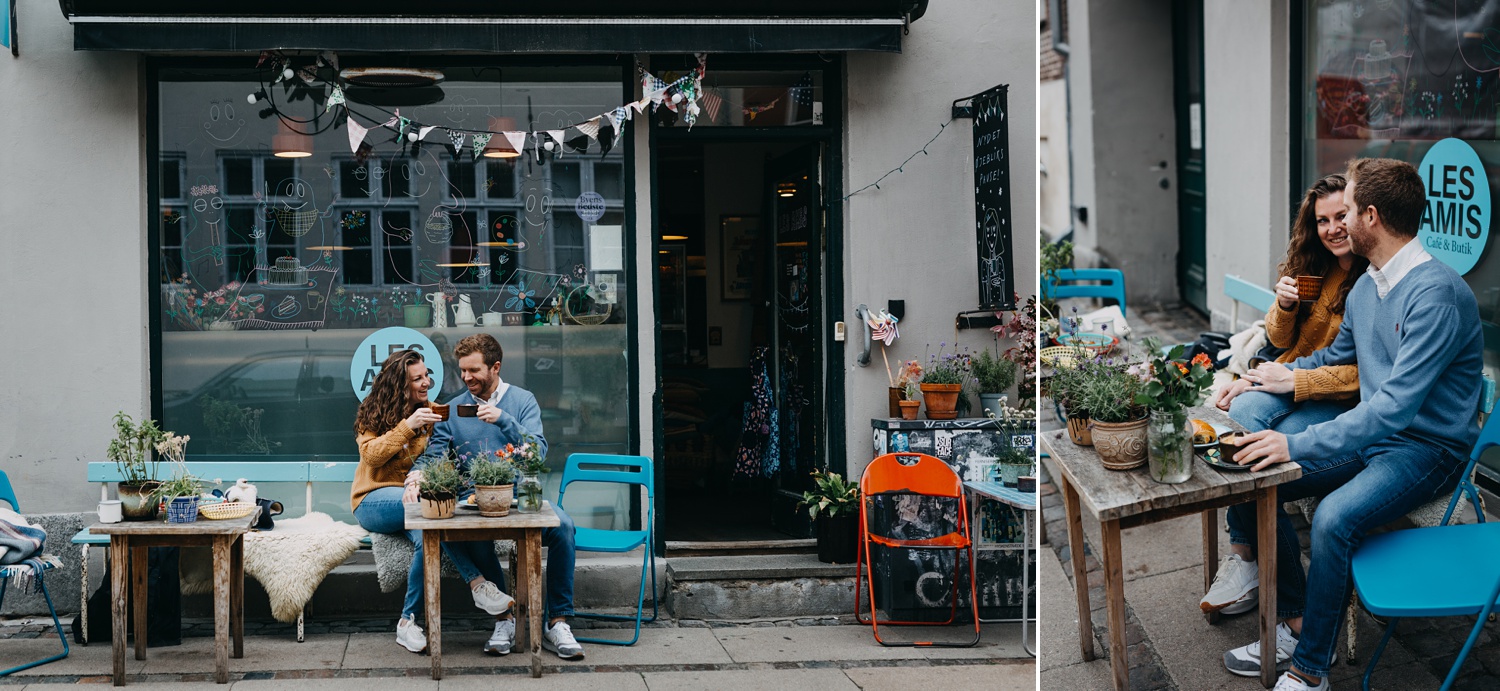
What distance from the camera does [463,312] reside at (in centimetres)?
728

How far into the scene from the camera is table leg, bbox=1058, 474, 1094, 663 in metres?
4.99

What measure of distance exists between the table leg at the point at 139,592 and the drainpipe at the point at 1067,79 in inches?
434

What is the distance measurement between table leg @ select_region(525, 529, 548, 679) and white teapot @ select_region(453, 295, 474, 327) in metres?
1.88

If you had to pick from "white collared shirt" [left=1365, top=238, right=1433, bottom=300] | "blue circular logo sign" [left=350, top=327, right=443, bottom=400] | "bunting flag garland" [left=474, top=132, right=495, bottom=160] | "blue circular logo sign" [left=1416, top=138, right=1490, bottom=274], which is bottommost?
"blue circular logo sign" [left=350, top=327, right=443, bottom=400]

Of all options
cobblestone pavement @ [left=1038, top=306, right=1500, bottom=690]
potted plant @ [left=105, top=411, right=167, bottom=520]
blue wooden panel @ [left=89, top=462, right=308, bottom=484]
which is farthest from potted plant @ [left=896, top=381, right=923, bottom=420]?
potted plant @ [left=105, top=411, right=167, bottom=520]

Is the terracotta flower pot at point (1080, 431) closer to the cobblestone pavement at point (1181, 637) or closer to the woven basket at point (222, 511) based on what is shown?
the cobblestone pavement at point (1181, 637)

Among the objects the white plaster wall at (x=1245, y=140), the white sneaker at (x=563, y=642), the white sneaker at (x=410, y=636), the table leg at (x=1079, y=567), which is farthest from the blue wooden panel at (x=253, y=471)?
the white plaster wall at (x=1245, y=140)

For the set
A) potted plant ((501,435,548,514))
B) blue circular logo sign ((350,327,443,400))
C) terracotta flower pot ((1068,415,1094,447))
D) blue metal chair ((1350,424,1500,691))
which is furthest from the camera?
blue circular logo sign ((350,327,443,400))

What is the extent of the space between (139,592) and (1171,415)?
4562 mm

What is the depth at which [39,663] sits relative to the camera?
5.84 meters

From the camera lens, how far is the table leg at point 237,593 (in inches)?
239

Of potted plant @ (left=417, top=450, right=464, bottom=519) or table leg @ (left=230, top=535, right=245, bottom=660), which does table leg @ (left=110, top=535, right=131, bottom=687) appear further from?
potted plant @ (left=417, top=450, right=464, bottom=519)

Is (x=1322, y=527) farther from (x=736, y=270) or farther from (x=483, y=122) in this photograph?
(x=736, y=270)

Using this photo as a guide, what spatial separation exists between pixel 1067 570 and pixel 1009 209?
192 cm
